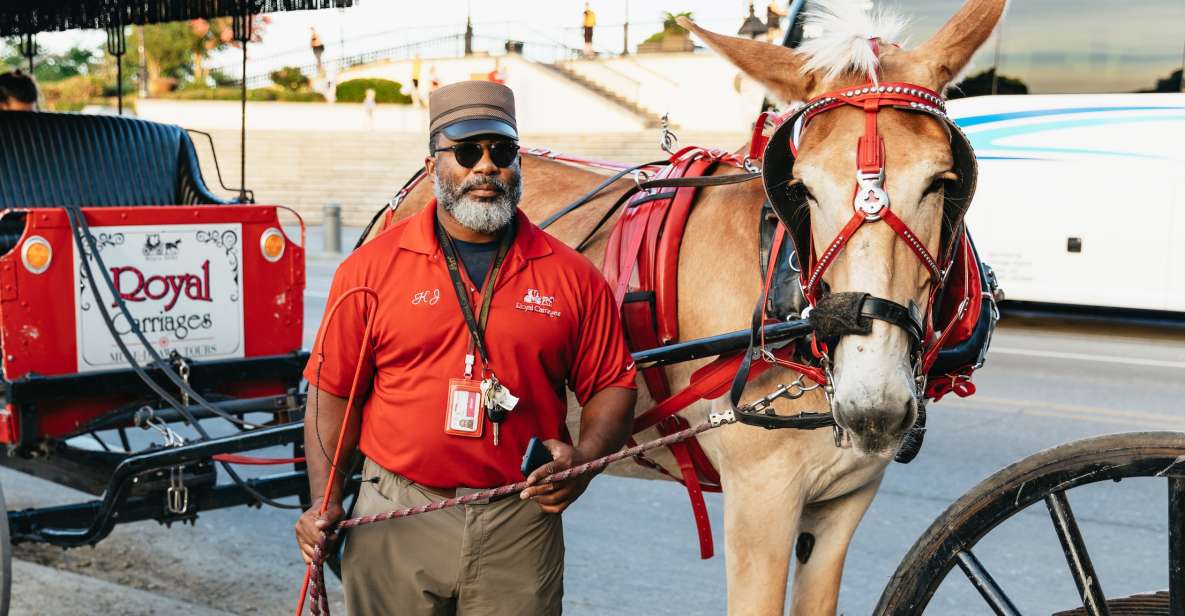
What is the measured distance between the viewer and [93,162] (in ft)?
18.6

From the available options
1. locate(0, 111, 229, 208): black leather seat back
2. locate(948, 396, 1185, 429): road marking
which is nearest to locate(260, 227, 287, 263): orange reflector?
locate(0, 111, 229, 208): black leather seat back

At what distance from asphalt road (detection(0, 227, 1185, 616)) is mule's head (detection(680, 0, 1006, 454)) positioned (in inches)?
90.4

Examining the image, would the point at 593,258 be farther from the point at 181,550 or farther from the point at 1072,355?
the point at 1072,355

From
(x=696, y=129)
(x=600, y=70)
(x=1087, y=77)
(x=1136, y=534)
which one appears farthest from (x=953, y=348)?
(x=600, y=70)

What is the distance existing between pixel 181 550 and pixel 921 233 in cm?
391

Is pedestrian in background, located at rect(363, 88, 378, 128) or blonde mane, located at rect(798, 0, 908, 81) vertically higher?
blonde mane, located at rect(798, 0, 908, 81)

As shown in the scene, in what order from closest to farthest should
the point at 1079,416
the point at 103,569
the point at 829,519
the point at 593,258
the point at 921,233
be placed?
the point at 921,233, the point at 829,519, the point at 593,258, the point at 103,569, the point at 1079,416

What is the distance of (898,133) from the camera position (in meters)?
2.46

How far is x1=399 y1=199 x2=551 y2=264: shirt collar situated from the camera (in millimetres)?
2609

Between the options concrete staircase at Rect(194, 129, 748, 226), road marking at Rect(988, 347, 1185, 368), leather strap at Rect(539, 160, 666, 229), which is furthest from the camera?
concrete staircase at Rect(194, 129, 748, 226)

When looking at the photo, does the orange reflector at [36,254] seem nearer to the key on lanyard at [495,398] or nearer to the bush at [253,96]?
the key on lanyard at [495,398]

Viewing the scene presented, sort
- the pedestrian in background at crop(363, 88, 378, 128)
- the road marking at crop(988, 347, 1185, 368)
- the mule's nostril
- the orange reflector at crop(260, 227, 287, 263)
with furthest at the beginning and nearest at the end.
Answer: the pedestrian in background at crop(363, 88, 378, 128) → the road marking at crop(988, 347, 1185, 368) → the orange reflector at crop(260, 227, 287, 263) → the mule's nostril

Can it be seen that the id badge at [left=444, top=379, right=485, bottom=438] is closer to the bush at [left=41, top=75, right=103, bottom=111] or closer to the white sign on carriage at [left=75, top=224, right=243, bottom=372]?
the white sign on carriage at [left=75, top=224, right=243, bottom=372]

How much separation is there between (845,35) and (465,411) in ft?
4.04
